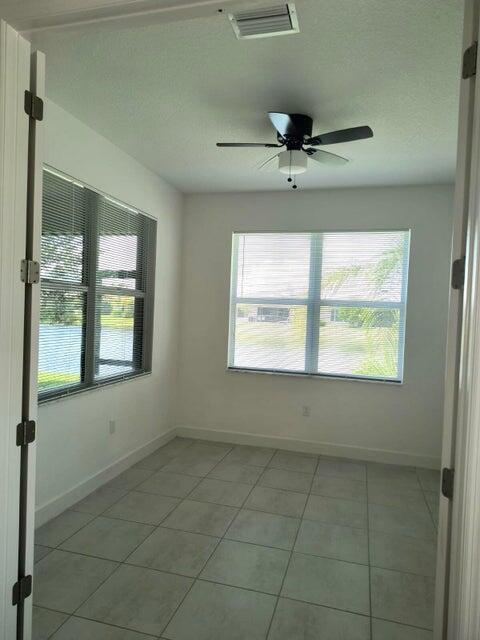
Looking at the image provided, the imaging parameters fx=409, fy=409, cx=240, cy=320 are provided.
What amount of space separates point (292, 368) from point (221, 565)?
92.9 inches

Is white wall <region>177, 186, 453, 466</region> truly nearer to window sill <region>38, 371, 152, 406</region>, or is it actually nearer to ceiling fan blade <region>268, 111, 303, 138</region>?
window sill <region>38, 371, 152, 406</region>

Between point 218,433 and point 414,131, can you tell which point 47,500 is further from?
A: point 414,131

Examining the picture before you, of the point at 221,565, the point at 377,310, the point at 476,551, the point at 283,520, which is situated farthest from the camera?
the point at 377,310

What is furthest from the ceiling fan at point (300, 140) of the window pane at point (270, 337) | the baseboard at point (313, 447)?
the baseboard at point (313, 447)

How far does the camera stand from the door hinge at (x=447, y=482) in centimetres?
110

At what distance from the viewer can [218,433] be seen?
15.2 feet

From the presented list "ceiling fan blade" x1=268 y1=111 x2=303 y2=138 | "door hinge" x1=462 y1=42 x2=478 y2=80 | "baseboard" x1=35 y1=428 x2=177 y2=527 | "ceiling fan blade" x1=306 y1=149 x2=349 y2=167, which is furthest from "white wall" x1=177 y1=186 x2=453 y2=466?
"door hinge" x1=462 y1=42 x2=478 y2=80

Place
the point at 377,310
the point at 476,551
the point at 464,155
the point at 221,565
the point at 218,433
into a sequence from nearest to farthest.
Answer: the point at 476,551
the point at 464,155
the point at 221,565
the point at 377,310
the point at 218,433

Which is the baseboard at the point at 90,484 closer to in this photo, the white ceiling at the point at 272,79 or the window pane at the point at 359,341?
the window pane at the point at 359,341

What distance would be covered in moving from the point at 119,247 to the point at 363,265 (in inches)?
95.4

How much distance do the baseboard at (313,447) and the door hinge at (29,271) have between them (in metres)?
3.49

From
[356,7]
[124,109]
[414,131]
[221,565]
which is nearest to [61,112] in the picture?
[124,109]

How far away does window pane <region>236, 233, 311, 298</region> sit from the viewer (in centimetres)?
441

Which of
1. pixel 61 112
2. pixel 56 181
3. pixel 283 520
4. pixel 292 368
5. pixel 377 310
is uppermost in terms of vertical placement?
pixel 61 112
